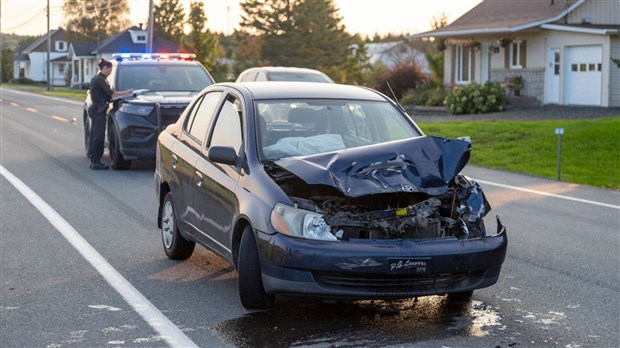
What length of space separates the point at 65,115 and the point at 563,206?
24653 millimetres

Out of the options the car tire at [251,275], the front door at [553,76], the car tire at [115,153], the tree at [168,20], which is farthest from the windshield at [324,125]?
the tree at [168,20]

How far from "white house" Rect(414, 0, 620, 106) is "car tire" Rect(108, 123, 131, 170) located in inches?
766

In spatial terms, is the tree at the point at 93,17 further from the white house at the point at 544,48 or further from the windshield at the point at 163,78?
the windshield at the point at 163,78

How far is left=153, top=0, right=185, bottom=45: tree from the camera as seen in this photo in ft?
308

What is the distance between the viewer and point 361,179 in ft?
22.2

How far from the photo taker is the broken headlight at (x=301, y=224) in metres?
6.56

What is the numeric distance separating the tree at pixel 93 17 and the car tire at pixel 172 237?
11715 cm

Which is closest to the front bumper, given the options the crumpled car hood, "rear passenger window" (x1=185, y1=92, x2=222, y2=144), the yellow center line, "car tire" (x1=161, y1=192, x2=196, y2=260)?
the crumpled car hood

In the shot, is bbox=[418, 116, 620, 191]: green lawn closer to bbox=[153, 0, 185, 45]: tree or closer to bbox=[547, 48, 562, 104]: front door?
bbox=[547, 48, 562, 104]: front door

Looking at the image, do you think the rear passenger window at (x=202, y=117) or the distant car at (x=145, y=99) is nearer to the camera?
the rear passenger window at (x=202, y=117)

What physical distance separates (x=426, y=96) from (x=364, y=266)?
34.3 m

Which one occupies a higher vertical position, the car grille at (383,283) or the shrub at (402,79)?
the shrub at (402,79)

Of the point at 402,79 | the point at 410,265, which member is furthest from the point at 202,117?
the point at 402,79

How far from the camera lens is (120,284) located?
8.09 m
